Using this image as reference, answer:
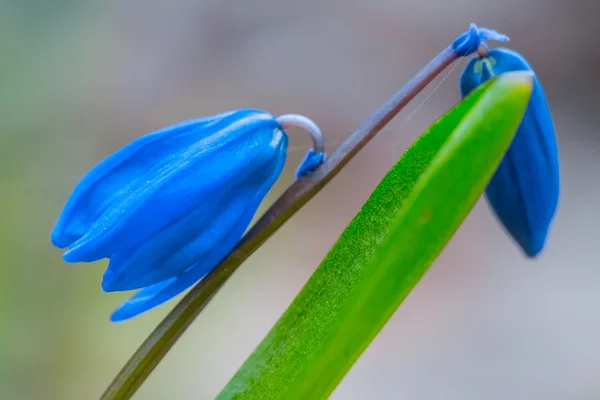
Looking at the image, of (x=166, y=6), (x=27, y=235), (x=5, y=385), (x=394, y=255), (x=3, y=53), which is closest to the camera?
(x=394, y=255)

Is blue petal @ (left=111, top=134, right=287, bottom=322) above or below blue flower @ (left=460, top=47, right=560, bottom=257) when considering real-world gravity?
below

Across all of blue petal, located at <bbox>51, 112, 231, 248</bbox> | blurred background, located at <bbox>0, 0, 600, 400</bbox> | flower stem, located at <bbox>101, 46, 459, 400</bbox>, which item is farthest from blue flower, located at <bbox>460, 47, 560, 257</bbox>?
blurred background, located at <bbox>0, 0, 600, 400</bbox>

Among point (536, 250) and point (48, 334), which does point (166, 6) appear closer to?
point (48, 334)

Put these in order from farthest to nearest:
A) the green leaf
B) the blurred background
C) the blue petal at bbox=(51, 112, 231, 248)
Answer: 1. the blurred background
2. the blue petal at bbox=(51, 112, 231, 248)
3. the green leaf

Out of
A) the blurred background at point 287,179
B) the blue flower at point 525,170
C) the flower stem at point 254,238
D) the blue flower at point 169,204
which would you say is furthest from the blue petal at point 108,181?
the blurred background at point 287,179

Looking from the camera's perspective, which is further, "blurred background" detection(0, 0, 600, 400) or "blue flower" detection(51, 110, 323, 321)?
"blurred background" detection(0, 0, 600, 400)

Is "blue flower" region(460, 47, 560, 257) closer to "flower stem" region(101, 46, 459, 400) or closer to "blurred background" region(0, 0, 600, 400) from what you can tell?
"flower stem" region(101, 46, 459, 400)

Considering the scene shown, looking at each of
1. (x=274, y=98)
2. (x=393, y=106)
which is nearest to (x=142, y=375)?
(x=393, y=106)

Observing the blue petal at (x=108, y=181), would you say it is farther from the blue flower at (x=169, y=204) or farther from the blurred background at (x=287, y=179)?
the blurred background at (x=287, y=179)
